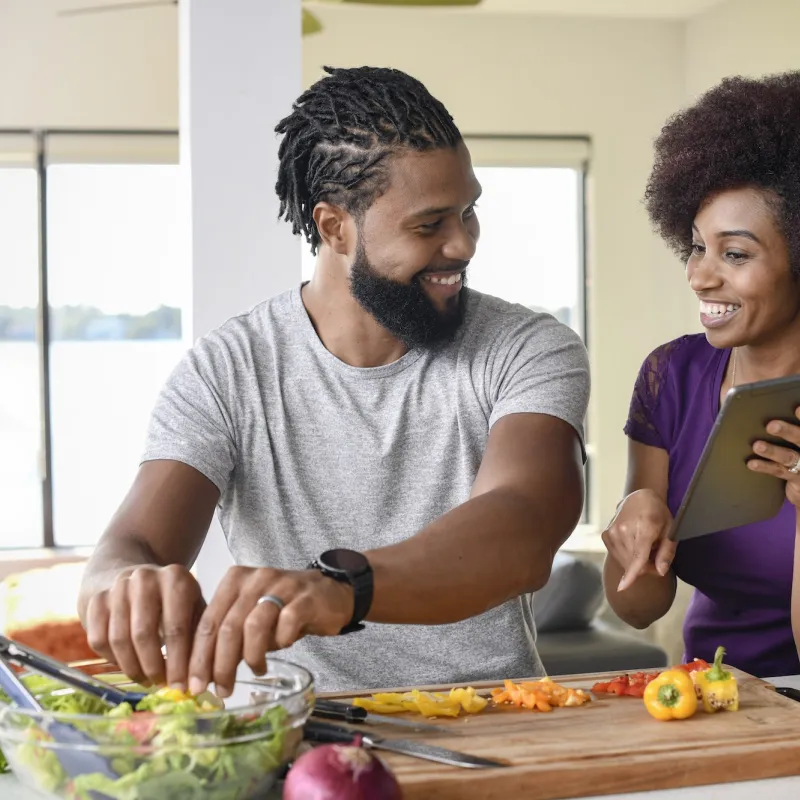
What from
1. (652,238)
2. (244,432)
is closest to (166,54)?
(652,238)

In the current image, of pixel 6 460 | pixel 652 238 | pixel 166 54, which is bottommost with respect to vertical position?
pixel 6 460

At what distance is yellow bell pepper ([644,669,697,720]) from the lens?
1.35 metres

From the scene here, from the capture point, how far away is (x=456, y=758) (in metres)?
1.20

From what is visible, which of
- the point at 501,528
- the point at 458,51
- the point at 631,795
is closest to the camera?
the point at 631,795

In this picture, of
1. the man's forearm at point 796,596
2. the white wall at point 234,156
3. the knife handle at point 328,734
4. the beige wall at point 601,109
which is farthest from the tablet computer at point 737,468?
the beige wall at point 601,109

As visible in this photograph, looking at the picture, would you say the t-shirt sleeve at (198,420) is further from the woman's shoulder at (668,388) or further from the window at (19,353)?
the window at (19,353)

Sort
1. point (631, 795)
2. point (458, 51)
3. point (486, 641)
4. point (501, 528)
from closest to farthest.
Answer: point (631, 795)
point (501, 528)
point (486, 641)
point (458, 51)

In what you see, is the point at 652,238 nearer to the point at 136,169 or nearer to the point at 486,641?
the point at 136,169

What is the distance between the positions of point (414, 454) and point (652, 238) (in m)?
5.31

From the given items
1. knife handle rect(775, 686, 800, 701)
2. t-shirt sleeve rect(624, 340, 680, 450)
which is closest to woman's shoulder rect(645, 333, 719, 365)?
t-shirt sleeve rect(624, 340, 680, 450)

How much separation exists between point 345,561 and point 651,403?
0.96m

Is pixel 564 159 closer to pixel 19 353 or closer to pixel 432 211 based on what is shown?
pixel 19 353

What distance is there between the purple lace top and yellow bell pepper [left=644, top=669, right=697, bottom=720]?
0.62 metres

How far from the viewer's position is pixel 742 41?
20.1ft
